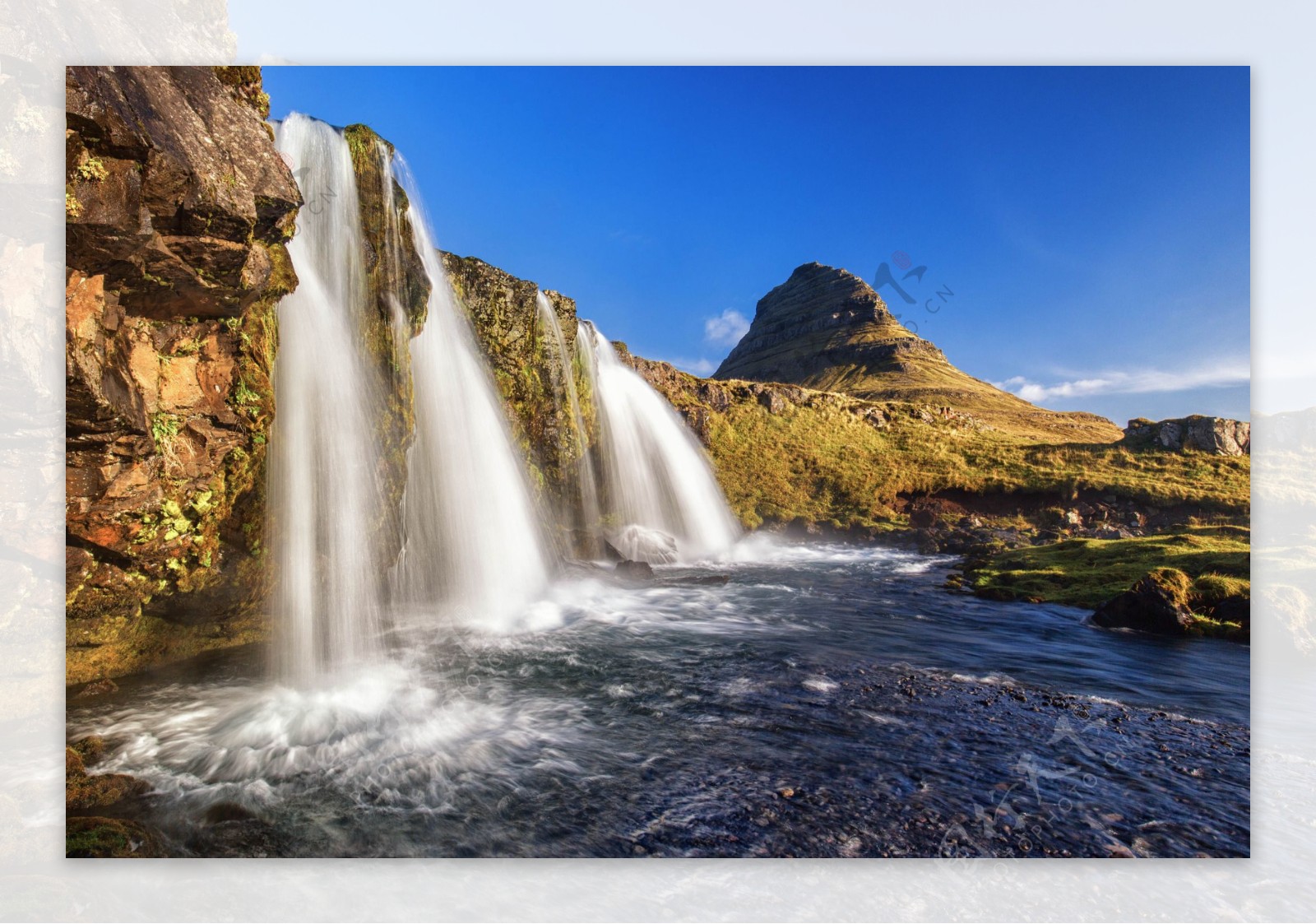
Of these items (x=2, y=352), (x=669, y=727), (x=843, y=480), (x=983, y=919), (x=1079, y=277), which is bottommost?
(x=983, y=919)

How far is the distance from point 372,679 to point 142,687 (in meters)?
2.06

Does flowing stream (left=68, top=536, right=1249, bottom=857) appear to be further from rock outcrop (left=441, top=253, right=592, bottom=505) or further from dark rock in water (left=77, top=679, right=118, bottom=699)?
rock outcrop (left=441, top=253, right=592, bottom=505)

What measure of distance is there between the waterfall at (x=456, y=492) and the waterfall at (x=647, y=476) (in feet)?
13.8

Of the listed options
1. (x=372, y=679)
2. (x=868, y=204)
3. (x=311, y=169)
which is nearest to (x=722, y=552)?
(x=868, y=204)

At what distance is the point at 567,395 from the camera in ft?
48.8

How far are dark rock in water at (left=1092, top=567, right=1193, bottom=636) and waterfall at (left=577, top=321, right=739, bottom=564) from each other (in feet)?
30.4

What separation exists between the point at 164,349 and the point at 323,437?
5.70 ft

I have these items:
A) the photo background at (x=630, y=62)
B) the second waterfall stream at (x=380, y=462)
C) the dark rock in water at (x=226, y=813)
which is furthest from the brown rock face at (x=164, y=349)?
the dark rock in water at (x=226, y=813)

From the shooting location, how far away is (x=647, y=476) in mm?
18453

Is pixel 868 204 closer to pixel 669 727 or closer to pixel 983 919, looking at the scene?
pixel 669 727

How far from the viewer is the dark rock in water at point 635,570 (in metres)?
13.3

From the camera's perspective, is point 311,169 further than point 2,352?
Yes

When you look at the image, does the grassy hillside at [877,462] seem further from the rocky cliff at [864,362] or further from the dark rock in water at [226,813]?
the dark rock in water at [226,813]

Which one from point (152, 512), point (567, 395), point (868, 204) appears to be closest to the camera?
point (152, 512)
